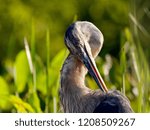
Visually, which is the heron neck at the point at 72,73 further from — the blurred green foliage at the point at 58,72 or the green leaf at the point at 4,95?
the green leaf at the point at 4,95

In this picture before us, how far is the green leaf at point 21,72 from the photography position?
275cm

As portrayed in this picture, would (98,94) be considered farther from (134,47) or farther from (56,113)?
(134,47)

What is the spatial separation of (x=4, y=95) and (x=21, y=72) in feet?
0.44

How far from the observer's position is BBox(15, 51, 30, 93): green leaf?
2754 millimetres

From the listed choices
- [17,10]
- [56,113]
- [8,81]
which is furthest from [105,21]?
[56,113]

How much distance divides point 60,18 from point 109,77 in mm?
2956

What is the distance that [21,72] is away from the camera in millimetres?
2795

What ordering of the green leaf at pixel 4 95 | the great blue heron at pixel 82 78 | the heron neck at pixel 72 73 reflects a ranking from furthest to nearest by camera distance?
the green leaf at pixel 4 95
the heron neck at pixel 72 73
the great blue heron at pixel 82 78

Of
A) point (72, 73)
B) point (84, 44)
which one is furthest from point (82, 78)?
point (84, 44)

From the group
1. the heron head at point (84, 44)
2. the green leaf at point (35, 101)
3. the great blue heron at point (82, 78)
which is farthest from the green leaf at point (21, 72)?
the heron head at point (84, 44)

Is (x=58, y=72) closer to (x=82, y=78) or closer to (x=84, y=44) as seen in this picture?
(x=82, y=78)

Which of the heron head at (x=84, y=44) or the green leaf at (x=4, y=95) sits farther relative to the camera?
the green leaf at (x=4, y=95)

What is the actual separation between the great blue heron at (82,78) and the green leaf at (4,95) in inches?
10.1

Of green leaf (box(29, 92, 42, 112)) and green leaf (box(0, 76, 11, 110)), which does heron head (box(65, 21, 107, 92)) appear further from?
green leaf (box(0, 76, 11, 110))
